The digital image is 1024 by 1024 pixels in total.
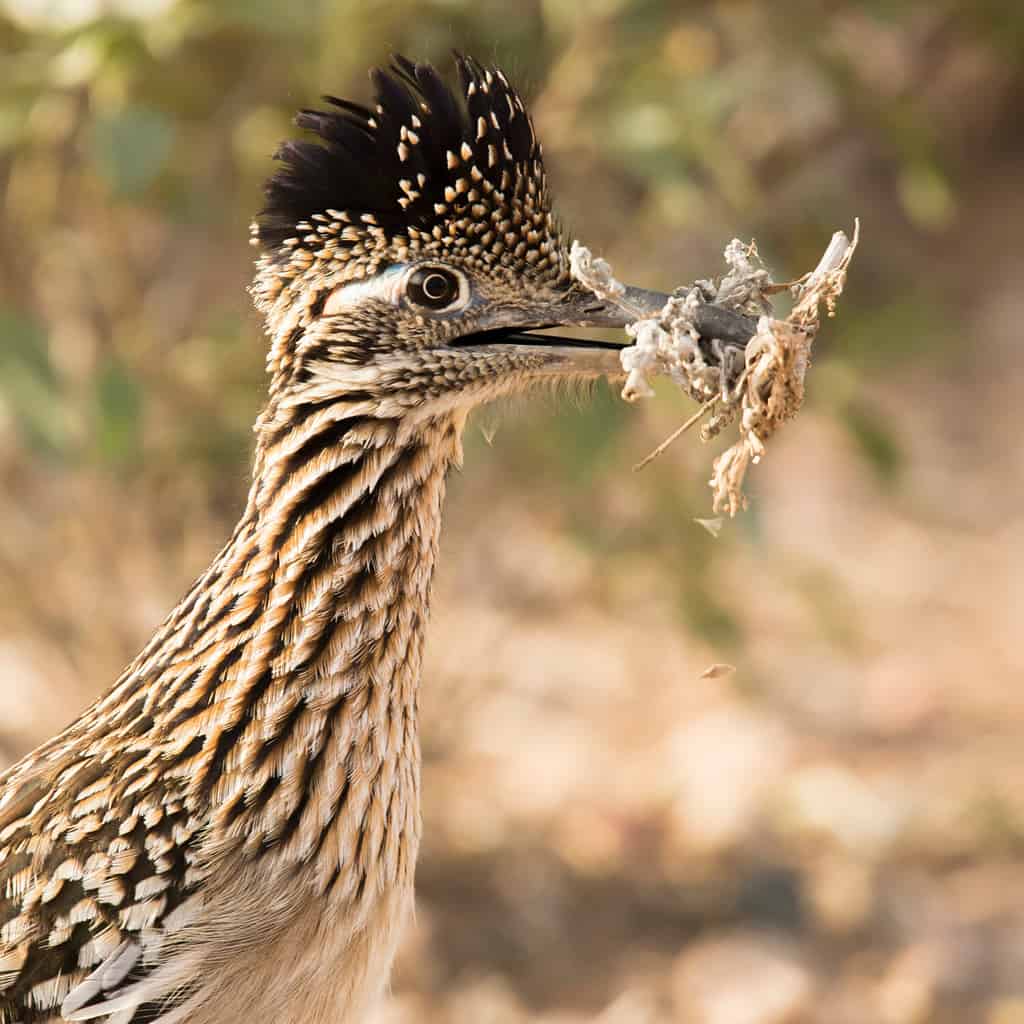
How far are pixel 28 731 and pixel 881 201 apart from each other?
5.93 meters

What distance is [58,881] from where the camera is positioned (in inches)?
115

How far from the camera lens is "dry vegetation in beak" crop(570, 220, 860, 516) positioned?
8.68 feet

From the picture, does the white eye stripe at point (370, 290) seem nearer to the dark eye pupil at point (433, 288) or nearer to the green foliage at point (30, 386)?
the dark eye pupil at point (433, 288)

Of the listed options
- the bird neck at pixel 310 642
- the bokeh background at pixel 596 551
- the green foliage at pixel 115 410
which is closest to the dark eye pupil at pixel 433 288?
the bird neck at pixel 310 642

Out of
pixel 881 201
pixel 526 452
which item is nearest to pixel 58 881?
pixel 526 452

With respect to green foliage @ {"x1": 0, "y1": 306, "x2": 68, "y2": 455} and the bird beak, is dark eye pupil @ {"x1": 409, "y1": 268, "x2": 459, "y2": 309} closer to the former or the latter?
the bird beak

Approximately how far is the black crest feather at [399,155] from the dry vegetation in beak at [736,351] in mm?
272

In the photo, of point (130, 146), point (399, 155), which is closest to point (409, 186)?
point (399, 155)

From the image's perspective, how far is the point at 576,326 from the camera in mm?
2955

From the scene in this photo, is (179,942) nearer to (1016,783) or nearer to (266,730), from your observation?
(266,730)

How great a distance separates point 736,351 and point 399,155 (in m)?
0.71

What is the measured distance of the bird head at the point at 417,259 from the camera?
2.88 m

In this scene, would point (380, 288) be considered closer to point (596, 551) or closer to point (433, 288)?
point (433, 288)

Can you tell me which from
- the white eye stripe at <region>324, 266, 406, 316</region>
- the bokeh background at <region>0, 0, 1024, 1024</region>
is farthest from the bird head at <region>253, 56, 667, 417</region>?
the bokeh background at <region>0, 0, 1024, 1024</region>
